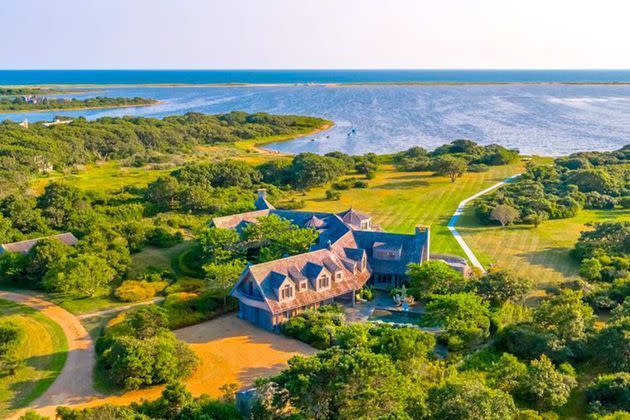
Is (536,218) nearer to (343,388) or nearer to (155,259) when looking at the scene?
(155,259)

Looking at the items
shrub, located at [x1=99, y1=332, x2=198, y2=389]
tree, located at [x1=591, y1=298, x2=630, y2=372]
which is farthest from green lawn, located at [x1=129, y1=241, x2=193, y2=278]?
tree, located at [x1=591, y1=298, x2=630, y2=372]

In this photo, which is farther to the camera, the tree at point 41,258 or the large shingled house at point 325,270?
the tree at point 41,258

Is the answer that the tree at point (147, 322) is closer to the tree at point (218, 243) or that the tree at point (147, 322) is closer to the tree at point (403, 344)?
the tree at point (218, 243)

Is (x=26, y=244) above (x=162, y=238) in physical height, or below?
above

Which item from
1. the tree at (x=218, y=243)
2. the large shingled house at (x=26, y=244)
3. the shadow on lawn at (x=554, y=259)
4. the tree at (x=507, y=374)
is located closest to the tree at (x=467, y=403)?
the tree at (x=507, y=374)

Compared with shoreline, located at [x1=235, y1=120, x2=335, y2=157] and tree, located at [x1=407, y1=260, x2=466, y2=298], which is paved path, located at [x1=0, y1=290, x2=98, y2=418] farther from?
shoreline, located at [x1=235, y1=120, x2=335, y2=157]

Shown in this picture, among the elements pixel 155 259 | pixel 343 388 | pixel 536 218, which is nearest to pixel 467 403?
pixel 343 388

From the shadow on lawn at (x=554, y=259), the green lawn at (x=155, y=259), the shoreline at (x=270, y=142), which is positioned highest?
the shoreline at (x=270, y=142)
